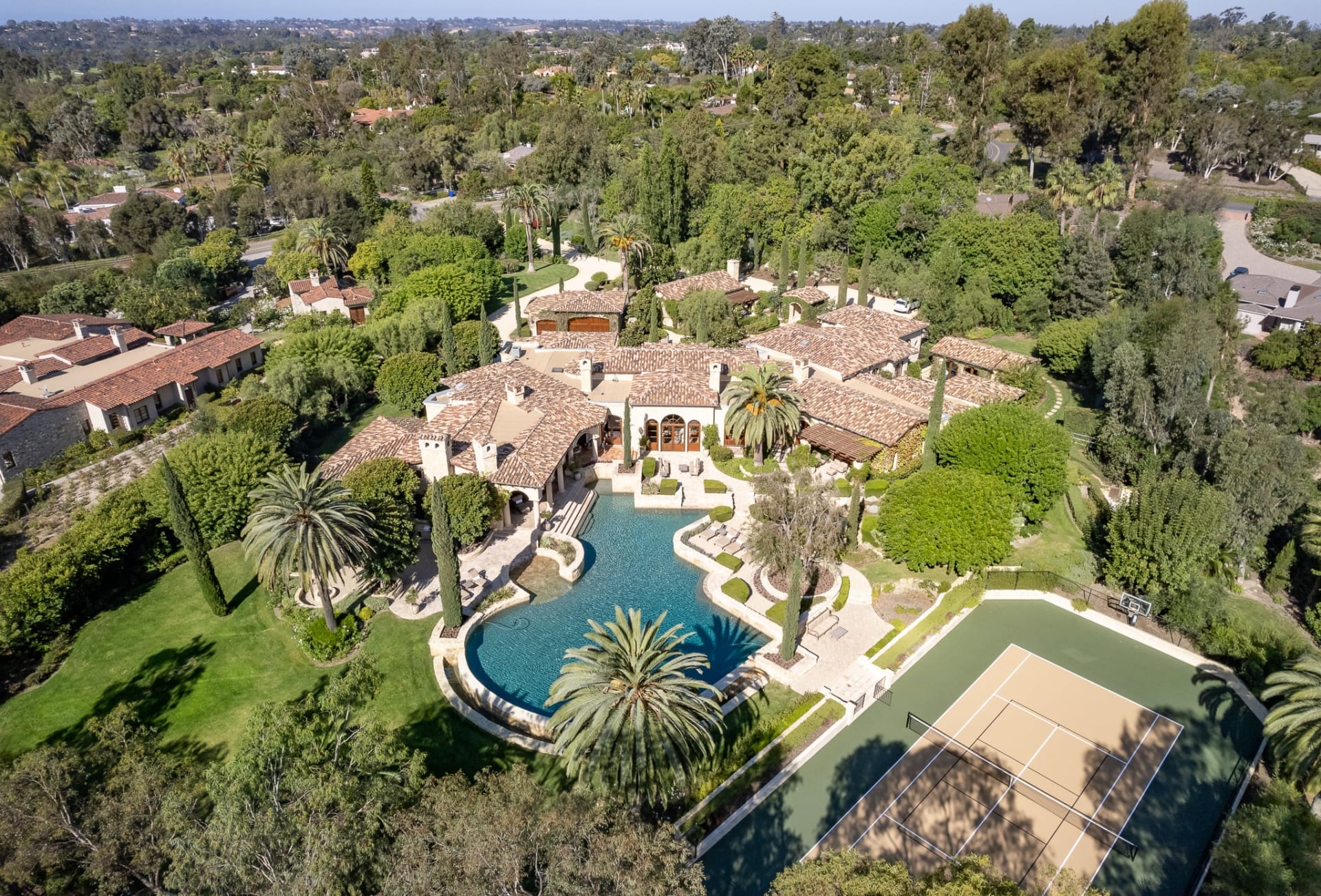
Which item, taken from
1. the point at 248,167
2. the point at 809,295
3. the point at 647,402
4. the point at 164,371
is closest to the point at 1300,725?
the point at 647,402

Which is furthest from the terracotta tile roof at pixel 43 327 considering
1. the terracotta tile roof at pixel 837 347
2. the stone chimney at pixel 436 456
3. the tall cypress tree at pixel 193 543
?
the terracotta tile roof at pixel 837 347

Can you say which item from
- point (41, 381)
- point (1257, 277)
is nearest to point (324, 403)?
point (41, 381)

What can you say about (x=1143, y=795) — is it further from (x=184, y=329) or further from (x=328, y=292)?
(x=328, y=292)

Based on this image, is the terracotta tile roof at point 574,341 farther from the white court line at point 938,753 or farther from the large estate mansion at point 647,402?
the white court line at point 938,753

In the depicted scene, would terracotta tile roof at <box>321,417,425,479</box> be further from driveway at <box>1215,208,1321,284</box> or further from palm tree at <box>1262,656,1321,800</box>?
driveway at <box>1215,208,1321,284</box>

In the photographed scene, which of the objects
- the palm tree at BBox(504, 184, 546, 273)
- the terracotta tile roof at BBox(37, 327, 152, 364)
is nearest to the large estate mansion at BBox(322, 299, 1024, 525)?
the terracotta tile roof at BBox(37, 327, 152, 364)

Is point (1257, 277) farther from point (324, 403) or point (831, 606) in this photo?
point (324, 403)

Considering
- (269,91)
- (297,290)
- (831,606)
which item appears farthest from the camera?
(269,91)
